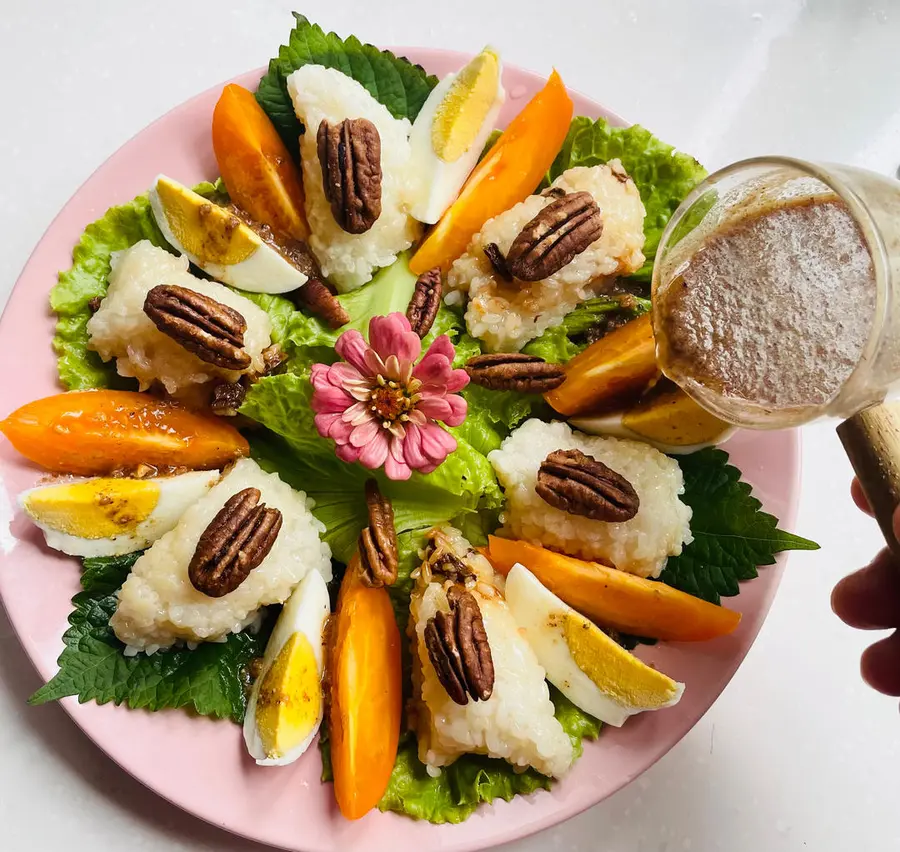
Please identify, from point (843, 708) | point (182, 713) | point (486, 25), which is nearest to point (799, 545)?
point (843, 708)

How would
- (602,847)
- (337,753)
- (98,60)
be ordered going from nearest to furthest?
(337,753) < (602,847) < (98,60)

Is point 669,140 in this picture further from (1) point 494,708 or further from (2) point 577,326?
(1) point 494,708

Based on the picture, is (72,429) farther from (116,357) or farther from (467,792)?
(467,792)

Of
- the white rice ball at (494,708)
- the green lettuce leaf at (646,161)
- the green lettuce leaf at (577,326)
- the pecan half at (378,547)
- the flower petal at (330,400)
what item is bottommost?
the white rice ball at (494,708)

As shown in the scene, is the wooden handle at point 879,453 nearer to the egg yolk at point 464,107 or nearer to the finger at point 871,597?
the finger at point 871,597

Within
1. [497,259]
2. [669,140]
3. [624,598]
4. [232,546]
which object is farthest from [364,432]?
[669,140]

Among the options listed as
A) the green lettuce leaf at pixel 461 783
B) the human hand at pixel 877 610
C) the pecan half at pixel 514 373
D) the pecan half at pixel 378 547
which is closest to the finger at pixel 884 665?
the human hand at pixel 877 610

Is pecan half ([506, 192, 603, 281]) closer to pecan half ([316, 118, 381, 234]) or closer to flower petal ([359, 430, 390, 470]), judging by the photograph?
pecan half ([316, 118, 381, 234])
